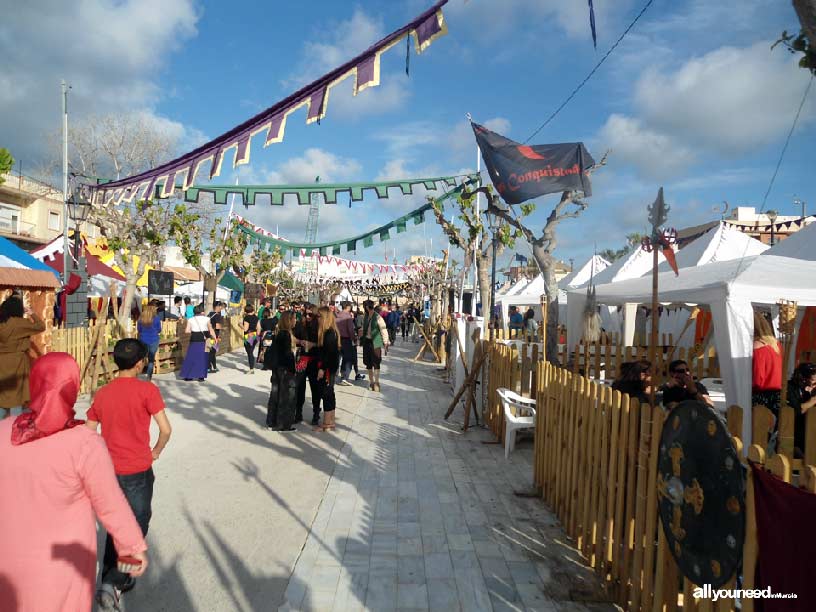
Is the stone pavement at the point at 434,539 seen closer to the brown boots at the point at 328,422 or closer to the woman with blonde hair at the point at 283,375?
the brown boots at the point at 328,422

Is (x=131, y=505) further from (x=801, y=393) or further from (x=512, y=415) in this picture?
(x=801, y=393)

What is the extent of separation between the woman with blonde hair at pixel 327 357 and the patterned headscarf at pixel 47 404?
18.9 ft

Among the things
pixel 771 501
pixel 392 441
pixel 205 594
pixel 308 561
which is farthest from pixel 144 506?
pixel 392 441

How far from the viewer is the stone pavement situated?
3.65 m

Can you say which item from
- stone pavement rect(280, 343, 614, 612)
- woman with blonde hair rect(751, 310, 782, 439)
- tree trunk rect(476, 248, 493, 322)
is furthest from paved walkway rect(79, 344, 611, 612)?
tree trunk rect(476, 248, 493, 322)

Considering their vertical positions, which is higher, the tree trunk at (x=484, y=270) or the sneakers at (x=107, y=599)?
the tree trunk at (x=484, y=270)

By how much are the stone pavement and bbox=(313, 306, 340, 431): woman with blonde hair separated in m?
0.61

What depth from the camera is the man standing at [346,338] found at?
11.7 metres


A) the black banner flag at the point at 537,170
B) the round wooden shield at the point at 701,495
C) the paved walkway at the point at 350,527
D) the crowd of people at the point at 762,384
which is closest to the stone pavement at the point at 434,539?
the paved walkway at the point at 350,527

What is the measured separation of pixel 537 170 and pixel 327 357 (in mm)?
3939

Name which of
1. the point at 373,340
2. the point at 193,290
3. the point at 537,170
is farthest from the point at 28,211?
the point at 537,170

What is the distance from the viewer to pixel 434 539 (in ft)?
14.9

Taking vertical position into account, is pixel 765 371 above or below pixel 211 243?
below

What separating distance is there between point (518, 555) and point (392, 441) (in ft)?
11.9
